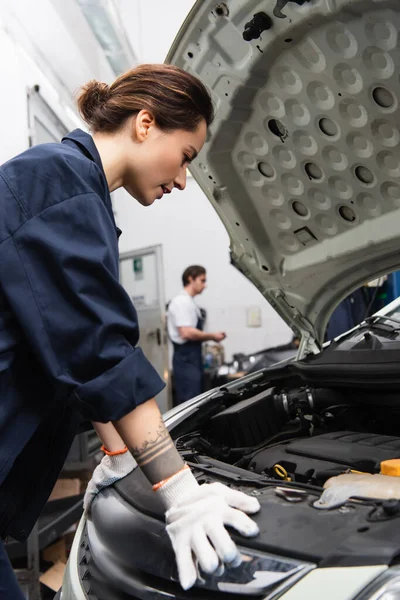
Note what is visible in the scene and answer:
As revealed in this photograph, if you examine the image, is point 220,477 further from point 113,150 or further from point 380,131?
point 380,131

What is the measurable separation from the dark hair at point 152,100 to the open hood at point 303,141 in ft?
1.15

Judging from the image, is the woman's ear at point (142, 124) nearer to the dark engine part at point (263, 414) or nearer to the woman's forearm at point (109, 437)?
the woman's forearm at point (109, 437)

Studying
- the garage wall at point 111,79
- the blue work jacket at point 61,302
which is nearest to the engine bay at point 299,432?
the blue work jacket at point 61,302

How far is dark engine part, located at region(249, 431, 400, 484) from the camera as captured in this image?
4.66ft

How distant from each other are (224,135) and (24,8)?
2.24 m

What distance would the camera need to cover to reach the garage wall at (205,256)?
632 centimetres

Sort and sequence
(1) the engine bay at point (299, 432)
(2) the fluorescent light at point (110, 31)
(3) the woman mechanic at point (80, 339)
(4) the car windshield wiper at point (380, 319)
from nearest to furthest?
(3) the woman mechanic at point (80, 339) → (1) the engine bay at point (299, 432) → (4) the car windshield wiper at point (380, 319) → (2) the fluorescent light at point (110, 31)

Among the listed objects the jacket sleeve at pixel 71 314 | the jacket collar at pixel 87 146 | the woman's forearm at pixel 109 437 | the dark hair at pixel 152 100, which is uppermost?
the dark hair at pixel 152 100

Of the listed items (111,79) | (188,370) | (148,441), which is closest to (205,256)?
Answer: (188,370)

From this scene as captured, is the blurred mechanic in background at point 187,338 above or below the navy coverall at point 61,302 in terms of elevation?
below

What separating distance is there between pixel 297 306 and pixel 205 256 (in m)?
4.56

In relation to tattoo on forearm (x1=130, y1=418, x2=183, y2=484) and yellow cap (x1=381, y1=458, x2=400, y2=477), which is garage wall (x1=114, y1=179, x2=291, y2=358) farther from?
tattoo on forearm (x1=130, y1=418, x2=183, y2=484)

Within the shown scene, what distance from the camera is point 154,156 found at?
1.10 meters

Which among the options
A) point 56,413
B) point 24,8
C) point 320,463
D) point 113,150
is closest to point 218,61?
point 113,150
